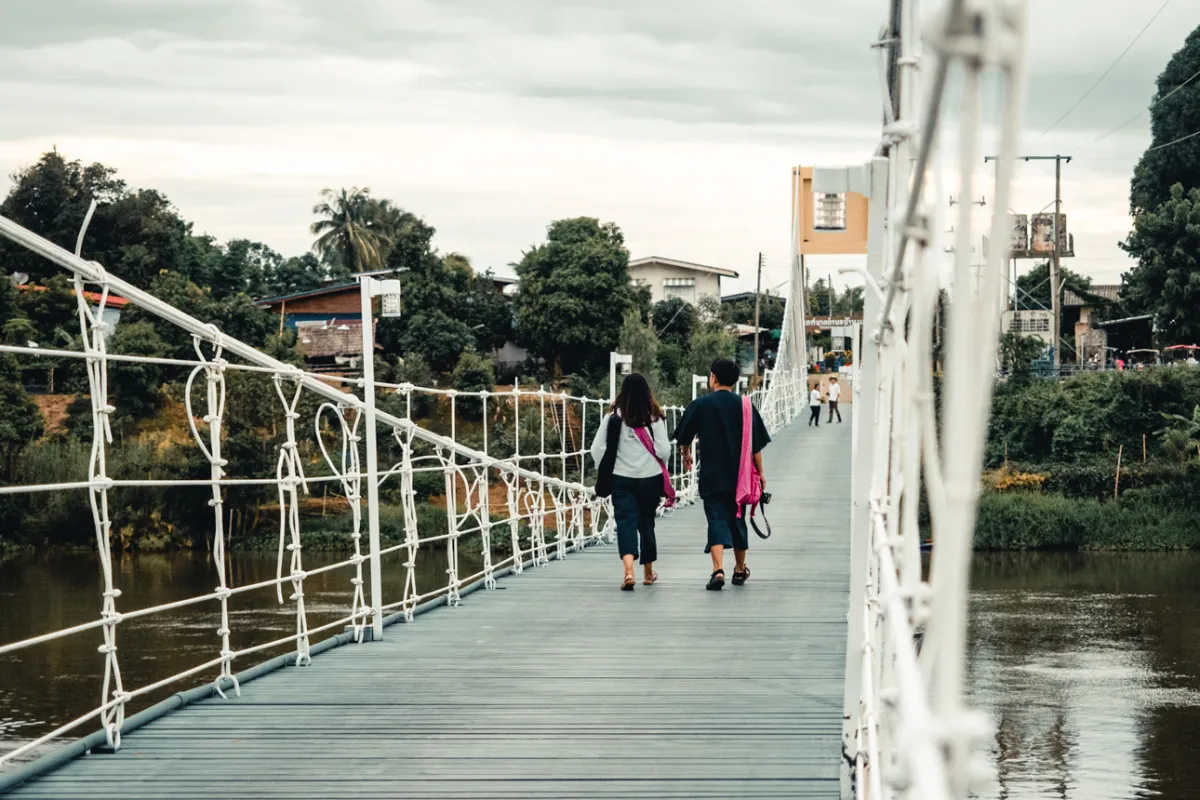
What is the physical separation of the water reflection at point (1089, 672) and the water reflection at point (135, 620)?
9.90 metres

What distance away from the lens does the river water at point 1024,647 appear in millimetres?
14492

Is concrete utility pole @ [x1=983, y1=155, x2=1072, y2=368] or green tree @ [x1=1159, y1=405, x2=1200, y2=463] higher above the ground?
concrete utility pole @ [x1=983, y1=155, x2=1072, y2=368]

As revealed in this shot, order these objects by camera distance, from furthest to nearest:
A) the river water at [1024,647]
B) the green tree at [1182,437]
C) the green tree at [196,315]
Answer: the green tree at [196,315], the green tree at [1182,437], the river water at [1024,647]

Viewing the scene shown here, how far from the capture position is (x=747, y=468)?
6.36 meters

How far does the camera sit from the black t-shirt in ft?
20.6

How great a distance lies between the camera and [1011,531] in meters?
29.5

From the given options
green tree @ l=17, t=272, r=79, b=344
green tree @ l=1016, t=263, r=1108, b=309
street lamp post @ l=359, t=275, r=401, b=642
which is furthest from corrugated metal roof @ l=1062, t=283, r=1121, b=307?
street lamp post @ l=359, t=275, r=401, b=642

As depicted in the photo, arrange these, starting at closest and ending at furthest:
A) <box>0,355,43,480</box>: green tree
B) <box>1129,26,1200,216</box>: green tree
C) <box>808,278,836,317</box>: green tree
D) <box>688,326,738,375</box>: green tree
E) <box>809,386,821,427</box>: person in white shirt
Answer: <box>0,355,43,480</box>: green tree, <box>809,386,821,427</box>: person in white shirt, <box>1129,26,1200,216</box>: green tree, <box>688,326,738,375</box>: green tree, <box>808,278,836,317</box>: green tree

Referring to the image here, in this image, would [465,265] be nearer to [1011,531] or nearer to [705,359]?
[705,359]

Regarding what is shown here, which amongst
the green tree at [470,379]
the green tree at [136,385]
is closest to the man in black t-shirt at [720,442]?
the green tree at [136,385]

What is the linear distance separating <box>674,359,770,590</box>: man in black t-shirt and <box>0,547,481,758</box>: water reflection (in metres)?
11.2

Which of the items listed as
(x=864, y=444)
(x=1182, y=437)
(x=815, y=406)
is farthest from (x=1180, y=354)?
(x=864, y=444)

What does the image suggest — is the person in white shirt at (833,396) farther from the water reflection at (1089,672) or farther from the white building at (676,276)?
the white building at (676,276)

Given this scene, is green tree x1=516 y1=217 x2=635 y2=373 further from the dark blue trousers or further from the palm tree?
the dark blue trousers
